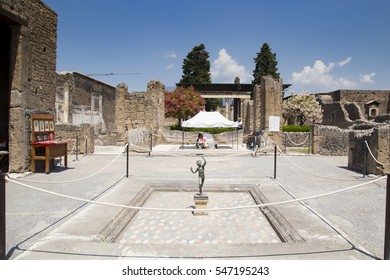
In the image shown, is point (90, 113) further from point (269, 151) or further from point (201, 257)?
point (201, 257)

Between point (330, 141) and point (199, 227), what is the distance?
12.2 meters

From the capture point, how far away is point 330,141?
15.1 meters

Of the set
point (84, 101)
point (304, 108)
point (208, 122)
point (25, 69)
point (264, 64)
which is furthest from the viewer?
point (264, 64)

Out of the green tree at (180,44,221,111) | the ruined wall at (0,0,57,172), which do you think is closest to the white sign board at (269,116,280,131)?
the ruined wall at (0,0,57,172)

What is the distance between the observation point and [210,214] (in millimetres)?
5730

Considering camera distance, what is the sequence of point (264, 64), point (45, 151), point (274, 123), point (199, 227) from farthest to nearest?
point (264, 64)
point (274, 123)
point (45, 151)
point (199, 227)

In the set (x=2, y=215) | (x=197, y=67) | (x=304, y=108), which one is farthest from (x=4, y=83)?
(x=197, y=67)

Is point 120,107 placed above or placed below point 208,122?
above

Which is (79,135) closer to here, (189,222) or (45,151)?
(45,151)

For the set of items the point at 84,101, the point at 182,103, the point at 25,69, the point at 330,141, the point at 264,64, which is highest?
the point at 264,64

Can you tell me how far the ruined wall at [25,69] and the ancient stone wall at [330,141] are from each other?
12.5 meters

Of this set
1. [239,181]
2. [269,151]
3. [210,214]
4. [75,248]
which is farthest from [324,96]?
[75,248]

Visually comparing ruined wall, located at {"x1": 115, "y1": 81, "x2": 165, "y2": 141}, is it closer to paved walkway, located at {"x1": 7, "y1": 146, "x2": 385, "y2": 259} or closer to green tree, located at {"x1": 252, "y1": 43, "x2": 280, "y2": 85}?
paved walkway, located at {"x1": 7, "y1": 146, "x2": 385, "y2": 259}
